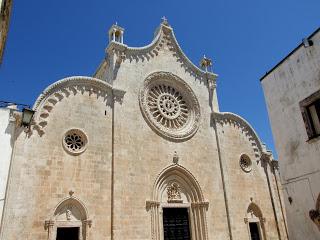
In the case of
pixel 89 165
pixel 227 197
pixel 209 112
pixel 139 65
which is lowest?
pixel 227 197

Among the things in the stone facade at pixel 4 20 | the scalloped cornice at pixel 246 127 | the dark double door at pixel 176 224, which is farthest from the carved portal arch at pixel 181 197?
the stone facade at pixel 4 20

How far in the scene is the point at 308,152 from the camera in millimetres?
9930

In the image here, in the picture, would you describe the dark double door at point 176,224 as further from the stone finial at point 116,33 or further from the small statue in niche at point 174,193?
the stone finial at point 116,33

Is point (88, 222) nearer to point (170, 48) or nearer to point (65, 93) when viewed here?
point (65, 93)

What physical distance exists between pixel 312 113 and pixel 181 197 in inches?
279

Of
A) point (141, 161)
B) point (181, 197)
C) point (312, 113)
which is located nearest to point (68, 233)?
point (141, 161)

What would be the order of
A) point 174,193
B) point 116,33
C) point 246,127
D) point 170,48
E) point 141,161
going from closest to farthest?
point 141,161 → point 174,193 → point 116,33 → point 170,48 → point 246,127

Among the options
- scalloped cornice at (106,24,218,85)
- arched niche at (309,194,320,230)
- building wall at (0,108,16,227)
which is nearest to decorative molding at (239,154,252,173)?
scalloped cornice at (106,24,218,85)

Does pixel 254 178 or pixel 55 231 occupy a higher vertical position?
pixel 254 178

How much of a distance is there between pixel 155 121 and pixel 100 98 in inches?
119

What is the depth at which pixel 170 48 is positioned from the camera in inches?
676

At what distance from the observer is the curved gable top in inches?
612

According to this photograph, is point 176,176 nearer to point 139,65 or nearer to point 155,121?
point 155,121

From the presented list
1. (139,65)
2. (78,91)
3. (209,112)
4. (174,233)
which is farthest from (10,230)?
(209,112)
